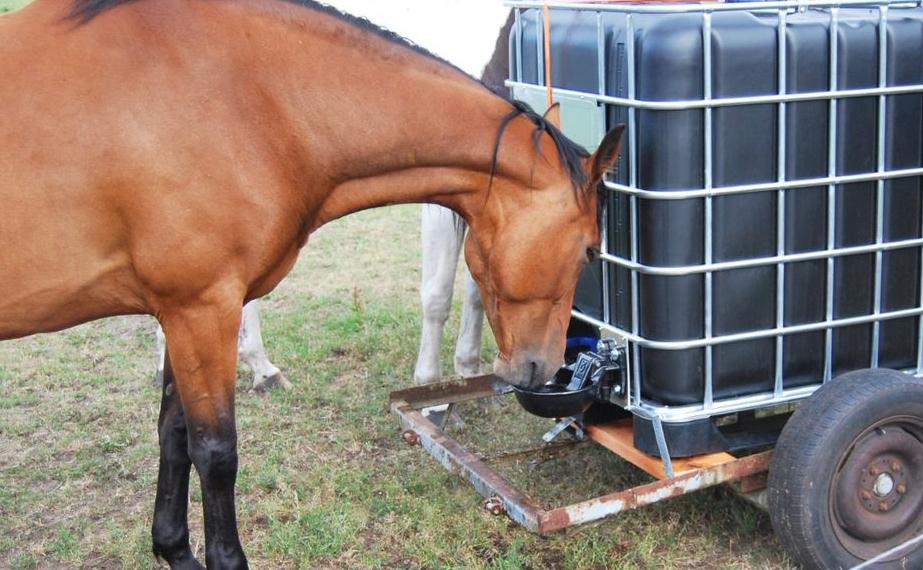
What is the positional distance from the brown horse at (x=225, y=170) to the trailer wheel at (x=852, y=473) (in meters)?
0.76

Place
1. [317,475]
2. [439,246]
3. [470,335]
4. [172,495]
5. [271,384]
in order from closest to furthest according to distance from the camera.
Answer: [172,495] < [317,475] < [439,246] < [470,335] < [271,384]

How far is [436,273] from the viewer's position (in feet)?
14.3

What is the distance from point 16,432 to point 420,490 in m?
1.92

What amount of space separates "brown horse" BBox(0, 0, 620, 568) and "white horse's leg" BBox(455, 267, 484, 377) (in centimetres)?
147

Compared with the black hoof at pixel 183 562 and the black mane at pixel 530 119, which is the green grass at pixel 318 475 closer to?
the black hoof at pixel 183 562

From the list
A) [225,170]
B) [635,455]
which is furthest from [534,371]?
[225,170]

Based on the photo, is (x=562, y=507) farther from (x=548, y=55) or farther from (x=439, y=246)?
(x=439, y=246)

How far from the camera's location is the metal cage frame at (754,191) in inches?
111

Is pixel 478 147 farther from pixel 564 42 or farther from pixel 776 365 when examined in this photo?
pixel 776 365

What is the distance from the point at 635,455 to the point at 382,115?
1.31 m

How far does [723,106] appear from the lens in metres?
2.81

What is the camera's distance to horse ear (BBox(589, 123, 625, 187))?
2641mm

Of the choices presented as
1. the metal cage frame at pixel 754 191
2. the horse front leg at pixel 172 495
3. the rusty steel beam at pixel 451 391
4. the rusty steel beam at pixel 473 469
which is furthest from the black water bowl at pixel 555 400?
the horse front leg at pixel 172 495

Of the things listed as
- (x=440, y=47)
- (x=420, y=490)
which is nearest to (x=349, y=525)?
(x=420, y=490)
